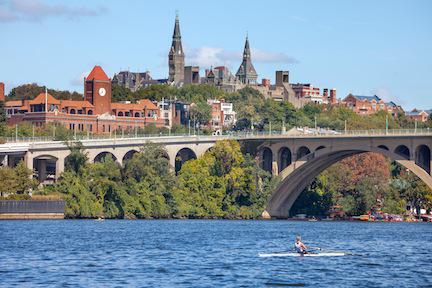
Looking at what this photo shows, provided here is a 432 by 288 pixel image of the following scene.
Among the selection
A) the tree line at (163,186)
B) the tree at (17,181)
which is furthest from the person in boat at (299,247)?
the tree at (17,181)

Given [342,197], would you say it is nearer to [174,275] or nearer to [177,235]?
→ [177,235]

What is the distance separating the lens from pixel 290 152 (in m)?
156

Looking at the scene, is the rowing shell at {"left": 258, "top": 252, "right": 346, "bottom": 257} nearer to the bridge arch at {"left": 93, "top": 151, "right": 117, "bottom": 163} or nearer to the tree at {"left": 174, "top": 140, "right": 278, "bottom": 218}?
the tree at {"left": 174, "top": 140, "right": 278, "bottom": 218}

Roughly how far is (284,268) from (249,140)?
272 feet

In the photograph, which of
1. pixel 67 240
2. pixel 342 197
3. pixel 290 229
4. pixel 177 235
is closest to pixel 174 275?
pixel 67 240

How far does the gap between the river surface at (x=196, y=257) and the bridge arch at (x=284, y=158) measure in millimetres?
31647

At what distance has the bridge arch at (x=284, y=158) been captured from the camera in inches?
6157

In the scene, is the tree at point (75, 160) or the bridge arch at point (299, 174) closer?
the tree at point (75, 160)

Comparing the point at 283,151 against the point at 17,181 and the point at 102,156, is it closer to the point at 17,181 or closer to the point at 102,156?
the point at 102,156

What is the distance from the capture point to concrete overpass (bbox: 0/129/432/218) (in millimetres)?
141500

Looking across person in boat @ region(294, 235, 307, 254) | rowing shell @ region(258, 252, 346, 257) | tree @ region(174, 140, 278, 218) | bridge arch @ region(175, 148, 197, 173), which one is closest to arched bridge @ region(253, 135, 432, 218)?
tree @ region(174, 140, 278, 218)

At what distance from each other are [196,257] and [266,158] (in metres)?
76.2

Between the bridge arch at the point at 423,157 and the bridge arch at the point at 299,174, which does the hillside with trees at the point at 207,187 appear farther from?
the bridge arch at the point at 423,157

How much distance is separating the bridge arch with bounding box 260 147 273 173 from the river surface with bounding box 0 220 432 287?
106 ft
